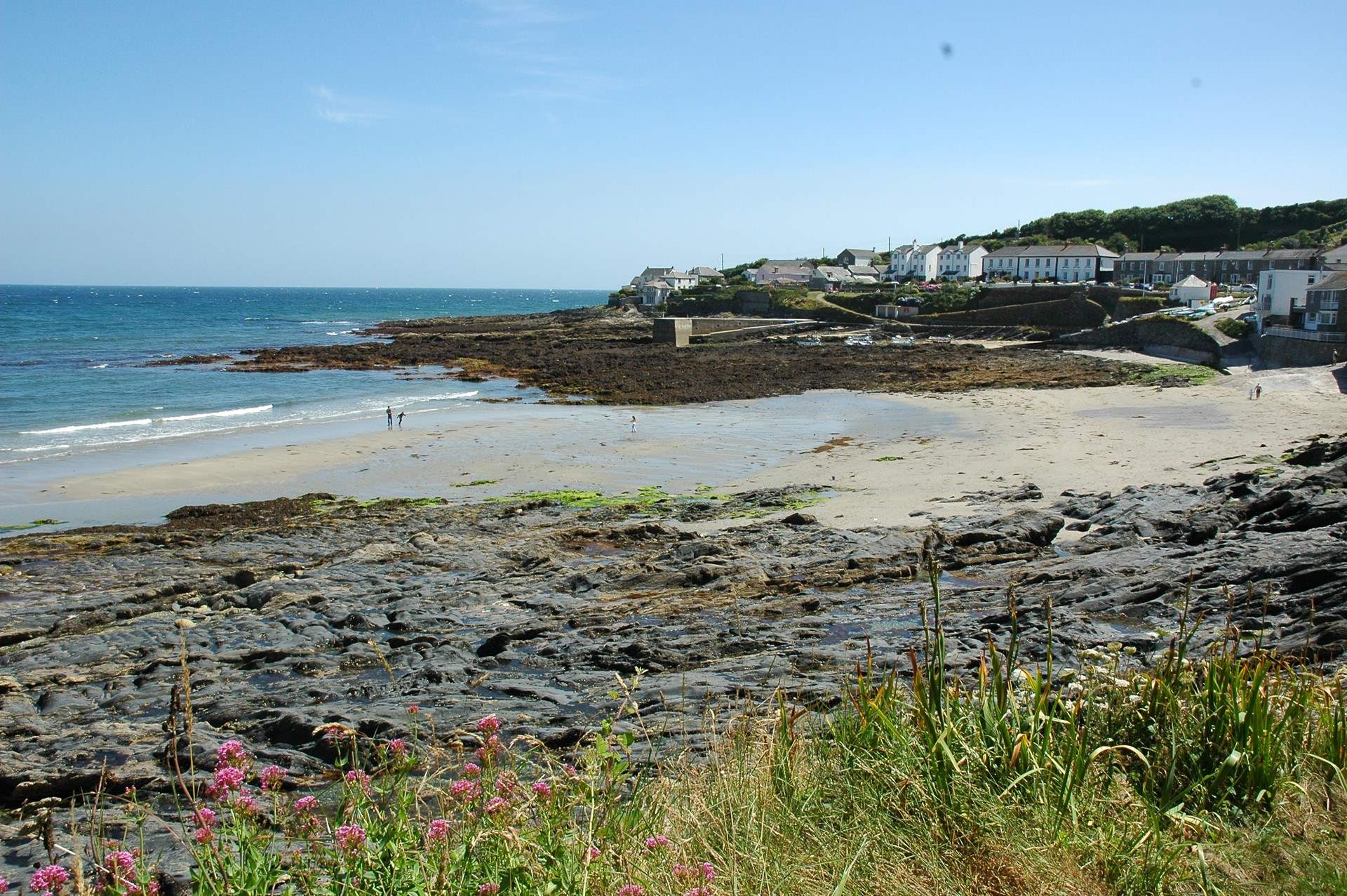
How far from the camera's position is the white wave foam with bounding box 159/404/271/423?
30013mm

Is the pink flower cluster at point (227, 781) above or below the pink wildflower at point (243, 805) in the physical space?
above

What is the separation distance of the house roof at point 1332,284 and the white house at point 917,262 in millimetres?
50850

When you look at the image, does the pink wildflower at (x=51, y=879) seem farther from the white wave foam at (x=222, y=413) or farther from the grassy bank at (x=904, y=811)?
the white wave foam at (x=222, y=413)

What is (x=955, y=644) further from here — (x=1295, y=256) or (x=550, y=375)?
(x=1295, y=256)

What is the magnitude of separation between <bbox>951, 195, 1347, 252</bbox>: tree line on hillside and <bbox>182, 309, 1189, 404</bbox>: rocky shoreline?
46748 millimetres

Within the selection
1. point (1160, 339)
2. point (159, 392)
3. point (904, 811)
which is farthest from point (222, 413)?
point (1160, 339)

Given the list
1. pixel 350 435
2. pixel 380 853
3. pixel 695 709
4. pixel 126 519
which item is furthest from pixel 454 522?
pixel 380 853

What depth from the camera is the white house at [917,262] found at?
90.5 metres

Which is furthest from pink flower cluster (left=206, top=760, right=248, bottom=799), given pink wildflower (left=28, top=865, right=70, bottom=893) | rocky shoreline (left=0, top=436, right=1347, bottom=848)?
rocky shoreline (left=0, top=436, right=1347, bottom=848)

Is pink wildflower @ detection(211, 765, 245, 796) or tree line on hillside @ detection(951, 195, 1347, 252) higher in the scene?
tree line on hillside @ detection(951, 195, 1347, 252)

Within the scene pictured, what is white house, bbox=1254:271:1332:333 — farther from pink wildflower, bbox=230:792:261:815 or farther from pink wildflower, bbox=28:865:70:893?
pink wildflower, bbox=28:865:70:893

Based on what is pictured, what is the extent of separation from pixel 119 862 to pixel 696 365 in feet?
144

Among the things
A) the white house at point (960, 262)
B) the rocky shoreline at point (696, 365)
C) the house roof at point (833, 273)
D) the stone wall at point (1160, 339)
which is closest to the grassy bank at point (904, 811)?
the rocky shoreline at point (696, 365)

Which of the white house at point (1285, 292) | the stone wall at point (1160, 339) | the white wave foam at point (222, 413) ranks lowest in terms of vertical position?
the white wave foam at point (222, 413)
